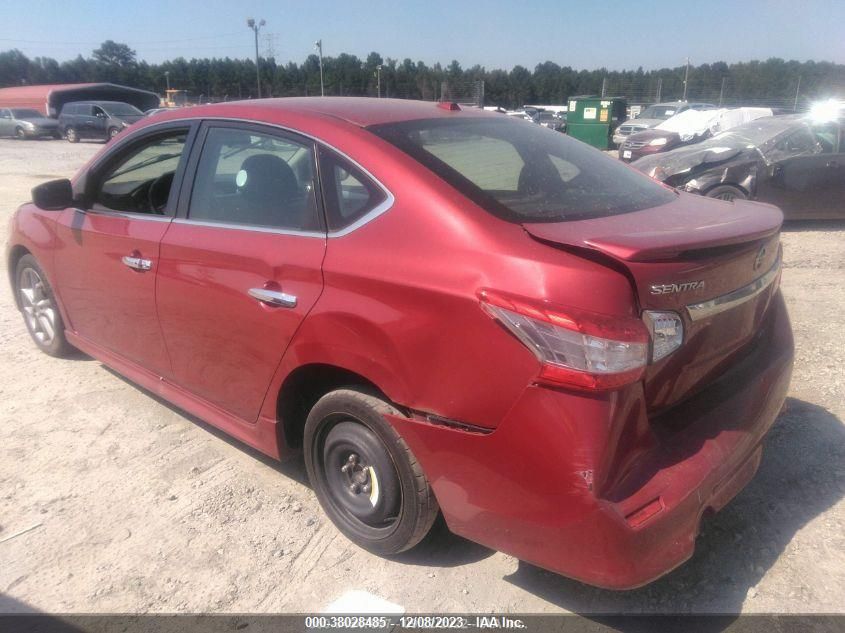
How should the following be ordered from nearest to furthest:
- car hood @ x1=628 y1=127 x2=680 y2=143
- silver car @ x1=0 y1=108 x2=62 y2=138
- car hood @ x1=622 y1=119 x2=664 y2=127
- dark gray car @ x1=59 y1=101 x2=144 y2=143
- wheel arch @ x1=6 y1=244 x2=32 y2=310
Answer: wheel arch @ x1=6 y1=244 x2=32 y2=310, car hood @ x1=628 y1=127 x2=680 y2=143, car hood @ x1=622 y1=119 x2=664 y2=127, dark gray car @ x1=59 y1=101 x2=144 y2=143, silver car @ x1=0 y1=108 x2=62 y2=138

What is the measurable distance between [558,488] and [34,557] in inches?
85.5

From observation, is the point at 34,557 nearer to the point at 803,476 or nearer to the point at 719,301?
the point at 719,301

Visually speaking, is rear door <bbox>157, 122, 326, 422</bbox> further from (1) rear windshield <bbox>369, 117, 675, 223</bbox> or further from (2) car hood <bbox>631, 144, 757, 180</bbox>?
(2) car hood <bbox>631, 144, 757, 180</bbox>

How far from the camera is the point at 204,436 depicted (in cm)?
379

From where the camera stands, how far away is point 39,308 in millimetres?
4699

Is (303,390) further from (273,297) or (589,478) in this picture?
(589,478)

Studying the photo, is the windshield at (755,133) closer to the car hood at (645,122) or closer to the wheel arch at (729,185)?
the wheel arch at (729,185)

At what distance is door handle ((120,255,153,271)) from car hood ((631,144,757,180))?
6.86 metres

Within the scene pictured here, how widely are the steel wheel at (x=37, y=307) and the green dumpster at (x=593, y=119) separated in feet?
69.9

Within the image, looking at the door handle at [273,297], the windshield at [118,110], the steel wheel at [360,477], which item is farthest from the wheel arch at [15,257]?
the windshield at [118,110]

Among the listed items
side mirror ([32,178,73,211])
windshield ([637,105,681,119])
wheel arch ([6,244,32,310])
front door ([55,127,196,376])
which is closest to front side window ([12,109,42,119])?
windshield ([637,105,681,119])

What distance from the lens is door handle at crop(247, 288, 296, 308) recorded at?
2.69m

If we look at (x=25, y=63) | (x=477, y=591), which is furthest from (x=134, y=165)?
(x=25, y=63)

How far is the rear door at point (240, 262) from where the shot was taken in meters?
2.73
